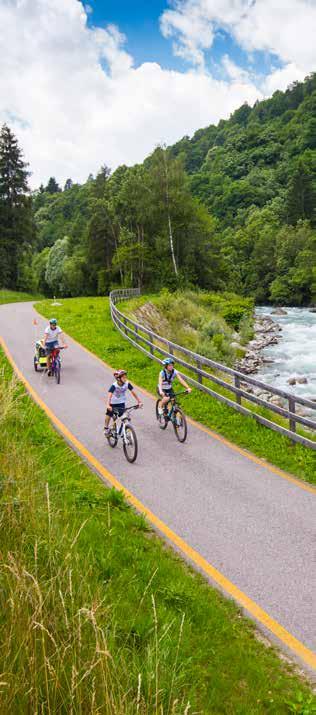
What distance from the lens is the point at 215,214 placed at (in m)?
117

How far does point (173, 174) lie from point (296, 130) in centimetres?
11766

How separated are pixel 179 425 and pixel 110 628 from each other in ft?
21.9

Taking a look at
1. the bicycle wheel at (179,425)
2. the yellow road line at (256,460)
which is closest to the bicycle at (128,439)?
the bicycle wheel at (179,425)

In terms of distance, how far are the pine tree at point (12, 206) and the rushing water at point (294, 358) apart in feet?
95.9

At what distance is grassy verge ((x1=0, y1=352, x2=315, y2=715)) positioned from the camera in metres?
2.51

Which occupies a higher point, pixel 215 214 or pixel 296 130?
pixel 296 130

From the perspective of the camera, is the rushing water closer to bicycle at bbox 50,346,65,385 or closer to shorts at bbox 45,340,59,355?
bicycle at bbox 50,346,65,385

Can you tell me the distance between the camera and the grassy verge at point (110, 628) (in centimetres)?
251

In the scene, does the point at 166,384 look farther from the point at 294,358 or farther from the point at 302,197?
the point at 302,197

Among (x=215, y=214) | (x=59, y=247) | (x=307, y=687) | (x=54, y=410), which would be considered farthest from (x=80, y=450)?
(x=215, y=214)

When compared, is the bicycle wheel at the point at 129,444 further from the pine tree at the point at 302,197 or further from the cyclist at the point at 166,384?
the pine tree at the point at 302,197

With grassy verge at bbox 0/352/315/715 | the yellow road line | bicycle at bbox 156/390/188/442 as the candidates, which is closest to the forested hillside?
the yellow road line

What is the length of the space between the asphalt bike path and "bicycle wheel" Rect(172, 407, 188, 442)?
0.18m

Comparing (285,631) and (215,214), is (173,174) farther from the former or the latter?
(215,214)
